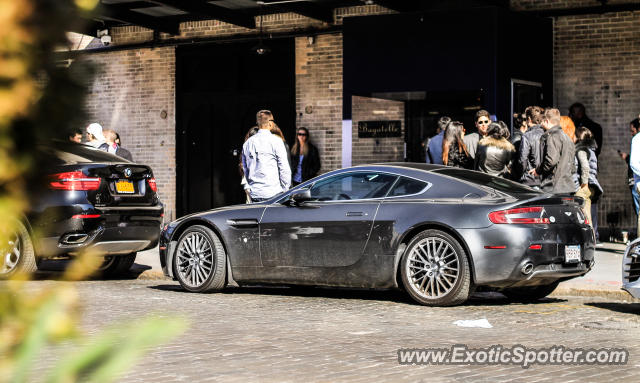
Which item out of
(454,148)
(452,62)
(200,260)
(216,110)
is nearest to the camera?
(200,260)

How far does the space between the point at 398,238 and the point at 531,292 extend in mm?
1724

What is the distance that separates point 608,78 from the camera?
16.5m

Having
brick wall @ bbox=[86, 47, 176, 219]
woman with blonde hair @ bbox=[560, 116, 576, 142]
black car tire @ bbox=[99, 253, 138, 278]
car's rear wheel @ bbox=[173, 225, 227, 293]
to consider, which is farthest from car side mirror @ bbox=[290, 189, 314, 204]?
brick wall @ bbox=[86, 47, 176, 219]

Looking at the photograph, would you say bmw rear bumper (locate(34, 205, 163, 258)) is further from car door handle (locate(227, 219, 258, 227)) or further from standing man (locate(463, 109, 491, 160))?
standing man (locate(463, 109, 491, 160))

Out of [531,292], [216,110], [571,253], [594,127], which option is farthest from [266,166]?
[216,110]

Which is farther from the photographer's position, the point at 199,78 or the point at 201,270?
Result: the point at 199,78

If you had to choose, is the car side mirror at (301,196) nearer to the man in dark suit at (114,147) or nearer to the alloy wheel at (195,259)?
the alloy wheel at (195,259)

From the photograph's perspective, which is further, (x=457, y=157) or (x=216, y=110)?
(x=216, y=110)

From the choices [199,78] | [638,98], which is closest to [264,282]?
[638,98]

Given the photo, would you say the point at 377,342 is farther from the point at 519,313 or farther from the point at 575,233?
the point at 575,233

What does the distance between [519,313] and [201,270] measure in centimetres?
356

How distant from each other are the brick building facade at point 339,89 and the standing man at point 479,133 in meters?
3.68

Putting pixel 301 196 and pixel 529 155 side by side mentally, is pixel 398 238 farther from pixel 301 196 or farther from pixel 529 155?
pixel 529 155

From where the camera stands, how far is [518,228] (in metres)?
8.80
